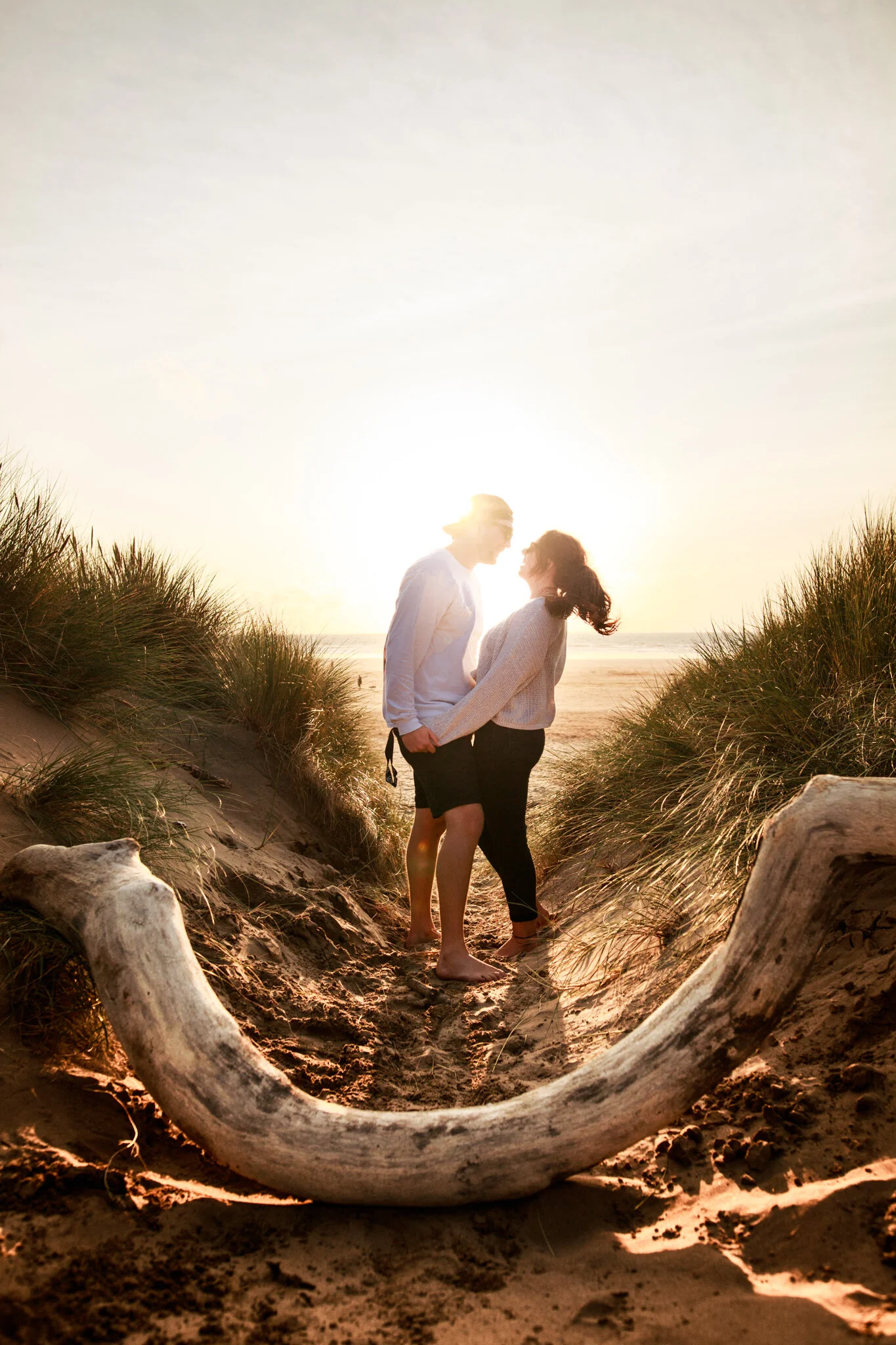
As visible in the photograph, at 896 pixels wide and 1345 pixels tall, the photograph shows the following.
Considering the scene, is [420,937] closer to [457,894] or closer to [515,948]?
[515,948]

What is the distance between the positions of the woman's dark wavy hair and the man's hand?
94 centimetres

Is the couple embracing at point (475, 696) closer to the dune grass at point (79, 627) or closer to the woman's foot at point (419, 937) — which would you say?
the woman's foot at point (419, 937)

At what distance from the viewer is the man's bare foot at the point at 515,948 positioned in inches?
175

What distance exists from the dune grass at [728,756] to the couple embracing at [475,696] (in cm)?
67

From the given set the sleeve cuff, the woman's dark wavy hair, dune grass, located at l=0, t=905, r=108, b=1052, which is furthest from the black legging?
dune grass, located at l=0, t=905, r=108, b=1052

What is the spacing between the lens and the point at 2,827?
10.2 feet

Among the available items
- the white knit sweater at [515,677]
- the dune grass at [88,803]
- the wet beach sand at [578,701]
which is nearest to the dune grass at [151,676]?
the dune grass at [88,803]

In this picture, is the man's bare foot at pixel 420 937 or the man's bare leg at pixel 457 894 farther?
the man's bare foot at pixel 420 937

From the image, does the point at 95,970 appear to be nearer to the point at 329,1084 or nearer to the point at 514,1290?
the point at 329,1084

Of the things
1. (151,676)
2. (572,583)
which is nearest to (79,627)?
(151,676)

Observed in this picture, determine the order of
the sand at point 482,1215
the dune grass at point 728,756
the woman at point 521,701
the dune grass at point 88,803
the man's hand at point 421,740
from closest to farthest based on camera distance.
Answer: the sand at point 482,1215 < the dune grass at point 88,803 < the dune grass at point 728,756 < the man's hand at point 421,740 < the woman at point 521,701

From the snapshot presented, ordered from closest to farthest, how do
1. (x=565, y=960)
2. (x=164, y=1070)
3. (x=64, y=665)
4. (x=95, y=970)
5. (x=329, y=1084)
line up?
(x=164, y=1070), (x=95, y=970), (x=329, y=1084), (x=565, y=960), (x=64, y=665)

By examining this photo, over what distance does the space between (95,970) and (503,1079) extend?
5.02 ft

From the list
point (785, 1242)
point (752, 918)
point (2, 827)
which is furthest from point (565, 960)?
point (2, 827)
